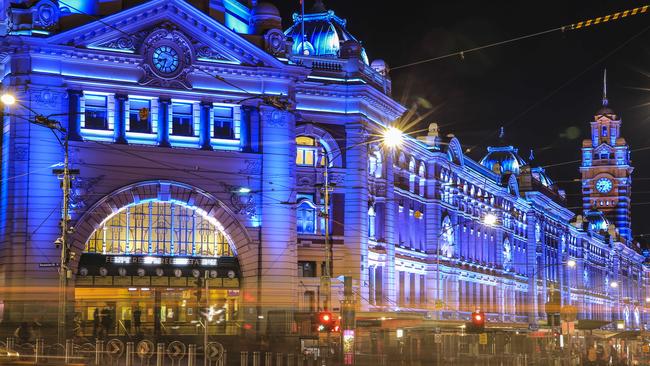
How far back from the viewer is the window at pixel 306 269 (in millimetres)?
77500

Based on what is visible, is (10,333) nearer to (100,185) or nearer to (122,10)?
(100,185)

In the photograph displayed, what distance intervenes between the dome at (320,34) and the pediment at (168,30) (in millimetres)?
9592

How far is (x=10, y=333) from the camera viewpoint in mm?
64188

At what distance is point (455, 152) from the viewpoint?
105 m

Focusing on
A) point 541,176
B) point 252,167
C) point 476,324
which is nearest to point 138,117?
point 252,167

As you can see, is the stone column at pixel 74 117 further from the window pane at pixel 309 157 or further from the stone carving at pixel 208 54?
the window pane at pixel 309 157

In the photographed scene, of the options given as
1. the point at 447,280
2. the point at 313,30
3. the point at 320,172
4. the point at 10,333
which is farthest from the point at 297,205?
the point at 447,280

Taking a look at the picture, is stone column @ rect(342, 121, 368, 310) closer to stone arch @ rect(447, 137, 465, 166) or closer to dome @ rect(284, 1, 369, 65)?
dome @ rect(284, 1, 369, 65)

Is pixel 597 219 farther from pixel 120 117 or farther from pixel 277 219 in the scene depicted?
pixel 120 117

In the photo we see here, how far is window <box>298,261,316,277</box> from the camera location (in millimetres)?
77500

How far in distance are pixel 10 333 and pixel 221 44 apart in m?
21.9

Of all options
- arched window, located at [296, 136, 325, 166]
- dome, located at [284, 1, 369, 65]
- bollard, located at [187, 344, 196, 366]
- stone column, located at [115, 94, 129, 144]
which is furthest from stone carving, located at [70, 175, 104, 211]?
dome, located at [284, 1, 369, 65]

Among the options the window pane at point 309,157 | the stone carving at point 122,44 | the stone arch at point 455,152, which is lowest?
the window pane at point 309,157

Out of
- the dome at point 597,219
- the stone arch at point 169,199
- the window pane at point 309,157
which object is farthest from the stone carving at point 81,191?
the dome at point 597,219
